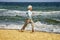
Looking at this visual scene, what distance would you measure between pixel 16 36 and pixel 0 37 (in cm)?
36

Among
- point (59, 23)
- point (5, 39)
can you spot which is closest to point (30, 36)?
point (5, 39)

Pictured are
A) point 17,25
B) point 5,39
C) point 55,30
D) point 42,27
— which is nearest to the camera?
point 5,39

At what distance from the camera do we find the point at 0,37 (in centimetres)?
425

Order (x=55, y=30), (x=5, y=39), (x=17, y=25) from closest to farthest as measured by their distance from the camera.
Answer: (x=5, y=39) < (x=55, y=30) < (x=17, y=25)

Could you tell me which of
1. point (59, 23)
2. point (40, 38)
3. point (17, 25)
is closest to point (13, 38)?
point (40, 38)

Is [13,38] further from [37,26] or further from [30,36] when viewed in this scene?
[37,26]

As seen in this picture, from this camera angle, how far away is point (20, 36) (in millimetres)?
4348

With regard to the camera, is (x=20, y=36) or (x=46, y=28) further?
(x=46, y=28)

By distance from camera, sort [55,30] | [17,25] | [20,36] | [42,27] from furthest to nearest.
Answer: [17,25] < [42,27] < [55,30] < [20,36]

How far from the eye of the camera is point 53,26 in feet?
18.9

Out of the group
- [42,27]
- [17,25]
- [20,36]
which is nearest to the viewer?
[20,36]

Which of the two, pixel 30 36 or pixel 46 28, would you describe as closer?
pixel 30 36

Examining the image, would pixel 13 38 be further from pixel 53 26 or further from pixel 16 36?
pixel 53 26

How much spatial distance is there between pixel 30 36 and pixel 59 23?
2.02 metres
